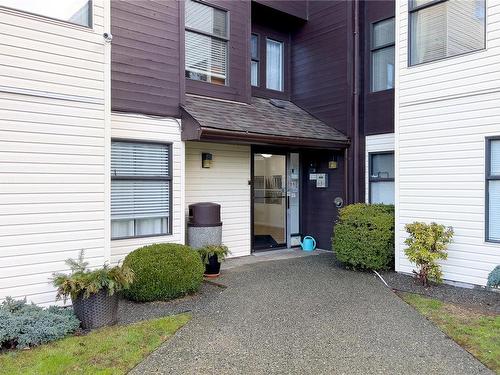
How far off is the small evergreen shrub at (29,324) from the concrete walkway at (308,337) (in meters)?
1.06

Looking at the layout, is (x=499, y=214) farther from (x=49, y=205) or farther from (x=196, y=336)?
(x=49, y=205)

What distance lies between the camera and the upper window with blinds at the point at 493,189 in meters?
5.45

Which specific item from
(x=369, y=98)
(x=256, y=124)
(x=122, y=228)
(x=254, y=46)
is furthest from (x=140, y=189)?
(x=369, y=98)

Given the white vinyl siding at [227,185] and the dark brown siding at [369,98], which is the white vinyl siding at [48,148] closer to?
the white vinyl siding at [227,185]

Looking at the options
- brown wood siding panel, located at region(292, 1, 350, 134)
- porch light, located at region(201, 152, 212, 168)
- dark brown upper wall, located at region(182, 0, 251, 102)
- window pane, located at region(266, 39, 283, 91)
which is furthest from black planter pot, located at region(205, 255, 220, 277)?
window pane, located at region(266, 39, 283, 91)

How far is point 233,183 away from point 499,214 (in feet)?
15.1

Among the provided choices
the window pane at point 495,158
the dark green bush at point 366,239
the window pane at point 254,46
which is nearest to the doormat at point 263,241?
the dark green bush at point 366,239

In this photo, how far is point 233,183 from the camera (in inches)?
315

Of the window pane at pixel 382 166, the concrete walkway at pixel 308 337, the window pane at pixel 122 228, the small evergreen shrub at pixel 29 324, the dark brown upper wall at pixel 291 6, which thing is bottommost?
the concrete walkway at pixel 308 337

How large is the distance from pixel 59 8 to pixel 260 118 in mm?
3989

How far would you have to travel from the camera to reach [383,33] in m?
7.96

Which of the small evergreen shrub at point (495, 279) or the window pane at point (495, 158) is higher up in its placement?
the window pane at point (495, 158)

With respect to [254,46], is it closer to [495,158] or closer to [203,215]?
[203,215]

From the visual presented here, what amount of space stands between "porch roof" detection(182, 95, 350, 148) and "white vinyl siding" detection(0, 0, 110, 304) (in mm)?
1781
